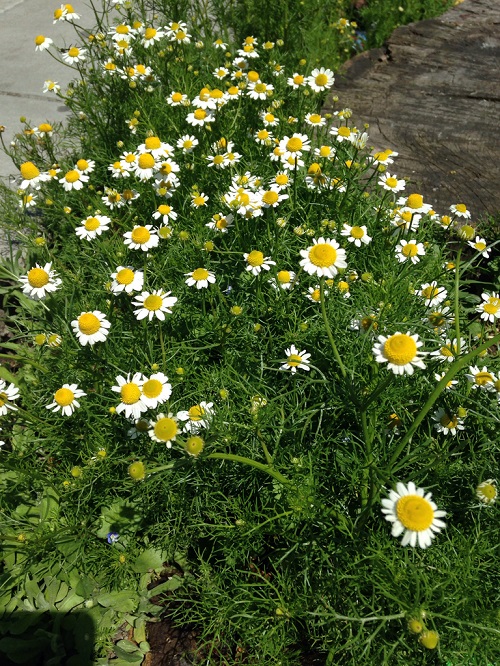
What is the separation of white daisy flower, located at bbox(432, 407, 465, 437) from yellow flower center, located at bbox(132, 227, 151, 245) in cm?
141

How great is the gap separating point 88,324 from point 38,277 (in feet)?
1.07

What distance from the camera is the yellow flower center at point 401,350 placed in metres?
1.27

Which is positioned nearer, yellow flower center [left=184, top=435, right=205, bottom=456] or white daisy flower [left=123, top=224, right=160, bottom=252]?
yellow flower center [left=184, top=435, right=205, bottom=456]

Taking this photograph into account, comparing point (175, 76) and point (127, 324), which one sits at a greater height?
point (175, 76)

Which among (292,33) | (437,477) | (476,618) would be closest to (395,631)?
(476,618)

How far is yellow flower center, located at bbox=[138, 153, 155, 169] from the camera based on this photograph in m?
2.36

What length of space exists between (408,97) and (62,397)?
333 cm

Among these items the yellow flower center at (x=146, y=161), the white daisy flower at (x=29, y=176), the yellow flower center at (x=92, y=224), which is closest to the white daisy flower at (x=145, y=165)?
the yellow flower center at (x=146, y=161)

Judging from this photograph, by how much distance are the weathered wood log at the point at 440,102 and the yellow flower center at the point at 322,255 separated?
176 cm

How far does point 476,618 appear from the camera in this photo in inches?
53.8

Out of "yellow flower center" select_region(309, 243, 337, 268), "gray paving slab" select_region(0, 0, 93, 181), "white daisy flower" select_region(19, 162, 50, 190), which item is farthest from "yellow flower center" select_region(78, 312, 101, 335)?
"gray paving slab" select_region(0, 0, 93, 181)

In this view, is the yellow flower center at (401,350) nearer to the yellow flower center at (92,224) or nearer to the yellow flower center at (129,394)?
the yellow flower center at (129,394)

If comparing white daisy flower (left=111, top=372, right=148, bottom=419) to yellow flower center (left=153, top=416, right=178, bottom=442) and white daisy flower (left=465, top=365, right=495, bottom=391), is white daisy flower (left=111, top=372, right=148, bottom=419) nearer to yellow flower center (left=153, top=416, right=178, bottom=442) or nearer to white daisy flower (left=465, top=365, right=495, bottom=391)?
yellow flower center (left=153, top=416, right=178, bottom=442)

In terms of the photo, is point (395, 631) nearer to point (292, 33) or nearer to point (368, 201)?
point (368, 201)
